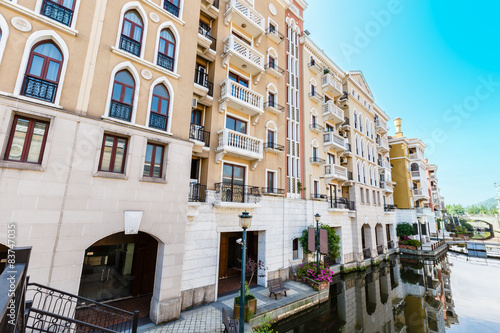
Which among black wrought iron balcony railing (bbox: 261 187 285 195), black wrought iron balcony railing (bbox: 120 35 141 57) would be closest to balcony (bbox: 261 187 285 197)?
black wrought iron balcony railing (bbox: 261 187 285 195)

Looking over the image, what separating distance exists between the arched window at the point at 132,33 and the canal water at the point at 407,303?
569 inches

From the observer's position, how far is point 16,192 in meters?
6.51

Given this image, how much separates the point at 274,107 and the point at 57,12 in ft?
40.6

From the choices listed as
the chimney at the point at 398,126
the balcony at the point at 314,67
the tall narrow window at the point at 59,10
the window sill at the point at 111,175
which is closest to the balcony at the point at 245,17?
the balcony at the point at 314,67

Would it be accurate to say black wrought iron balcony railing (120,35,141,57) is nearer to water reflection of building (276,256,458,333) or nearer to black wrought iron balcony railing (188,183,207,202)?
black wrought iron balcony railing (188,183,207,202)

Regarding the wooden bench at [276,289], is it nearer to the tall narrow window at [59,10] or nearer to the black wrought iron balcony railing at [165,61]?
the black wrought iron balcony railing at [165,61]

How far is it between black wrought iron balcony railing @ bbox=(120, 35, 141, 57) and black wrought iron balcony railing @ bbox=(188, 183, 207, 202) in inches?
267

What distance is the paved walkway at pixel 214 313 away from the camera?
327 inches

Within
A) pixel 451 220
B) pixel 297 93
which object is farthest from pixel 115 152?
pixel 451 220

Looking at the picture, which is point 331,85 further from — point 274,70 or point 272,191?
point 272,191

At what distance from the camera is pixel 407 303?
14.3m

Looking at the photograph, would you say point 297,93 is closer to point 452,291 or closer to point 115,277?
point 115,277

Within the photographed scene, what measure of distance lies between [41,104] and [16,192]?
9.69 feet

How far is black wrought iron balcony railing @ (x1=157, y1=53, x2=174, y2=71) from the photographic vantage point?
10223mm
